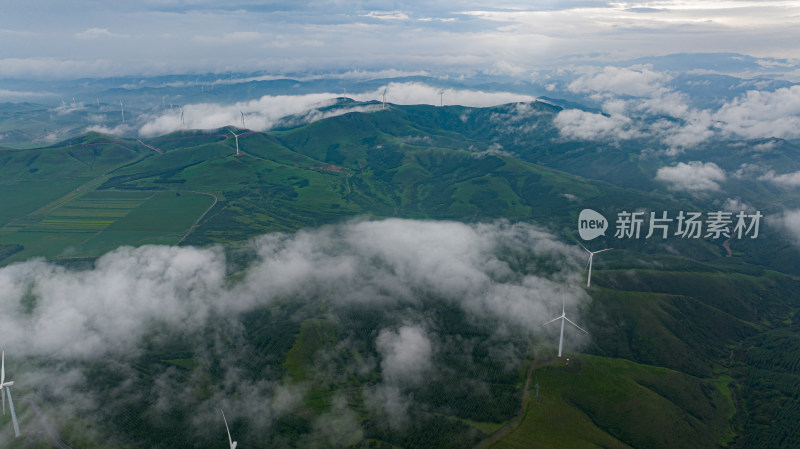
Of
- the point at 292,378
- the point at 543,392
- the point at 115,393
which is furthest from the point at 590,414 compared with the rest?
the point at 115,393

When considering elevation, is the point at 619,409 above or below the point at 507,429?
above

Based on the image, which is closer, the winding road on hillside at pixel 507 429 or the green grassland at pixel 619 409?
the winding road on hillside at pixel 507 429

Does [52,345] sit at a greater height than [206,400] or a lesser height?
greater

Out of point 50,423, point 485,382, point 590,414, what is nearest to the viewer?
point 50,423

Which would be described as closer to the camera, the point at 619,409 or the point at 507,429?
the point at 507,429

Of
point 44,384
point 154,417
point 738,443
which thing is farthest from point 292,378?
point 738,443

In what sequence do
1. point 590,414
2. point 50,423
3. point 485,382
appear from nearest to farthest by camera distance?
point 50,423 → point 590,414 → point 485,382

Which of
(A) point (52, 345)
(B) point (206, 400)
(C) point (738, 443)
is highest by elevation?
(A) point (52, 345)

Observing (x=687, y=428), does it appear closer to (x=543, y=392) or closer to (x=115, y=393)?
(x=543, y=392)

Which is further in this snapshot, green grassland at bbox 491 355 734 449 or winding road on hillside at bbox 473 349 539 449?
green grassland at bbox 491 355 734 449

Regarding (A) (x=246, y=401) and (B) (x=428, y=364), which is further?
(B) (x=428, y=364)
